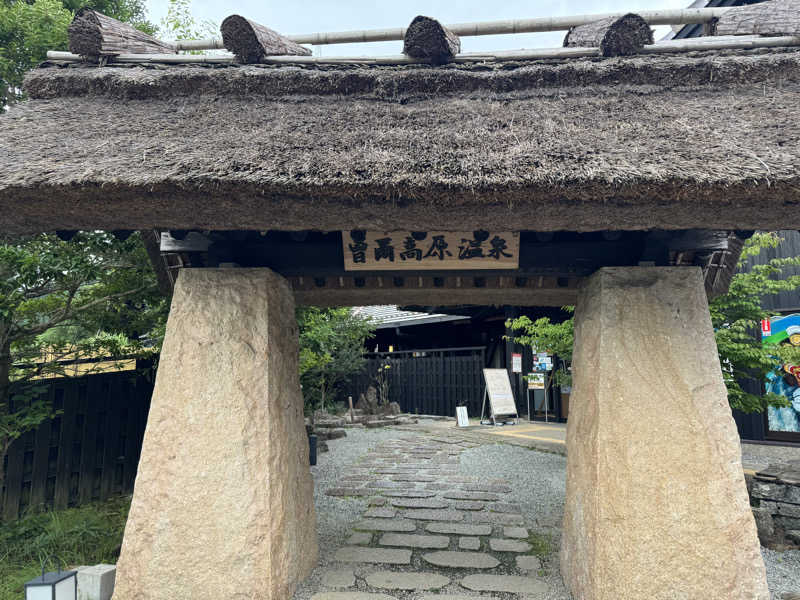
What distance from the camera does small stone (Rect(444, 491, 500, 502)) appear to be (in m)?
5.67

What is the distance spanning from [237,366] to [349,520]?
2.54 m

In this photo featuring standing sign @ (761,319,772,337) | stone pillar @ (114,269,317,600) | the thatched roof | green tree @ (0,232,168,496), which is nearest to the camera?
the thatched roof

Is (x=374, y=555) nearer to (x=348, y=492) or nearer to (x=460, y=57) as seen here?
(x=348, y=492)

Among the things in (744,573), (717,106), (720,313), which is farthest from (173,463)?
(720,313)

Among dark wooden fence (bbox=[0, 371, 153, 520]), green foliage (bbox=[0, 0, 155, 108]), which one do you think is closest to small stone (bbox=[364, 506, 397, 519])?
dark wooden fence (bbox=[0, 371, 153, 520])

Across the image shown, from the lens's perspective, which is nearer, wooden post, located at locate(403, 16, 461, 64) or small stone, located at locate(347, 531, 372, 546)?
wooden post, located at locate(403, 16, 461, 64)

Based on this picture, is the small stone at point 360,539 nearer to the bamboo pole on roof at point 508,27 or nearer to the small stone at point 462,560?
the small stone at point 462,560

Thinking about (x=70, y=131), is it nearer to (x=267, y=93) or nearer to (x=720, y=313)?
(x=267, y=93)

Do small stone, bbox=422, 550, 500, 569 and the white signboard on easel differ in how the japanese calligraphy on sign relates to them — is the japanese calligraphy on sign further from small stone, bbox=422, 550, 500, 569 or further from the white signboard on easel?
the white signboard on easel

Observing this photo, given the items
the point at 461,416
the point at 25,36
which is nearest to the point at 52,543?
the point at 25,36

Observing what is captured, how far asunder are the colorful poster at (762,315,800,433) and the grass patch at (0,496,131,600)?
9.56 meters

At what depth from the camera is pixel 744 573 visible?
9.05ft

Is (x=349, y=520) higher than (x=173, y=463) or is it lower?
lower

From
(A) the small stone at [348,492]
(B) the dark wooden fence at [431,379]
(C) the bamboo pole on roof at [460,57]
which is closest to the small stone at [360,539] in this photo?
(A) the small stone at [348,492]
